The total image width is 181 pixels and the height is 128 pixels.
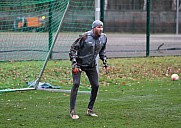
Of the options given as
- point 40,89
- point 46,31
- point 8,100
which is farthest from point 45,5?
point 8,100

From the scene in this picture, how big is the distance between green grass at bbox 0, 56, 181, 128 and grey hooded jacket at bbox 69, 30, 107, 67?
1.01 metres

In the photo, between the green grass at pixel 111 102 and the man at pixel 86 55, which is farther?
the man at pixel 86 55

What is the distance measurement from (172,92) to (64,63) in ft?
18.0

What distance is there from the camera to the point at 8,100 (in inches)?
480

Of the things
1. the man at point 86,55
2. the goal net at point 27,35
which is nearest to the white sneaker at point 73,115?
the man at point 86,55

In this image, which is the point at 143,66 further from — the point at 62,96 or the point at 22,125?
the point at 22,125

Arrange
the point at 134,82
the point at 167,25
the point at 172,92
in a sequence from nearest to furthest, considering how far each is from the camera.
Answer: the point at 172,92, the point at 134,82, the point at 167,25

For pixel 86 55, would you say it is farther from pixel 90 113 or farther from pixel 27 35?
pixel 27 35

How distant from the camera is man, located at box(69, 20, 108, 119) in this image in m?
9.98

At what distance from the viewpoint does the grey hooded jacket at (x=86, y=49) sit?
32.8 feet

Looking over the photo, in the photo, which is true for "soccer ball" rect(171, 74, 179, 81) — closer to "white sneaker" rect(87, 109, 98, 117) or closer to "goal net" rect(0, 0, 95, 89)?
"goal net" rect(0, 0, 95, 89)

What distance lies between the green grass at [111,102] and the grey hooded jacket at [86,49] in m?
1.01

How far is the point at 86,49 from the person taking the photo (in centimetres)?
1005

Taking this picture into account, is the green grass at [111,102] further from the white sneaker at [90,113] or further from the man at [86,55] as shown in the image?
the man at [86,55]
